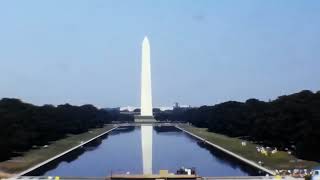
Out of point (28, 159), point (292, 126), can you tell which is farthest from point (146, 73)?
point (28, 159)

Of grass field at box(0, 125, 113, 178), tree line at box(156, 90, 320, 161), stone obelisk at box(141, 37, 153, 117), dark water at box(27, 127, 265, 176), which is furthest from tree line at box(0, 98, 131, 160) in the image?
stone obelisk at box(141, 37, 153, 117)

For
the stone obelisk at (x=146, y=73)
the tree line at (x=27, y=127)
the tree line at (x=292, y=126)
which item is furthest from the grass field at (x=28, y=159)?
the stone obelisk at (x=146, y=73)

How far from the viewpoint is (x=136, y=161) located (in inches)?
1927

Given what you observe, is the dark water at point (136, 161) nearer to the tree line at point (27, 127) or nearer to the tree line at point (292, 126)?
the tree line at point (27, 127)

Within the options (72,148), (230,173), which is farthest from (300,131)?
(72,148)

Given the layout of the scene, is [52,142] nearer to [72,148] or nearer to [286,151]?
[72,148]

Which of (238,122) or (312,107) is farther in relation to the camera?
(238,122)

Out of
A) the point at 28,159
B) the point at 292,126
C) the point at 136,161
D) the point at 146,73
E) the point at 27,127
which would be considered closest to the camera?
the point at 28,159

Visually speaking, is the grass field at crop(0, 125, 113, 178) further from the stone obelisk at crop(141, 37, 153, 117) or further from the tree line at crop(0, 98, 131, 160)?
the stone obelisk at crop(141, 37, 153, 117)

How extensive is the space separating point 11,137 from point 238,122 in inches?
1483

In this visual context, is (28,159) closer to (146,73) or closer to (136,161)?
(136,161)

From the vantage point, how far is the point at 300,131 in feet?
150

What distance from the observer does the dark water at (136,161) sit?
1594 inches

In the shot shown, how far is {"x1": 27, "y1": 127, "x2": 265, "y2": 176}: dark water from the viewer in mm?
40500
